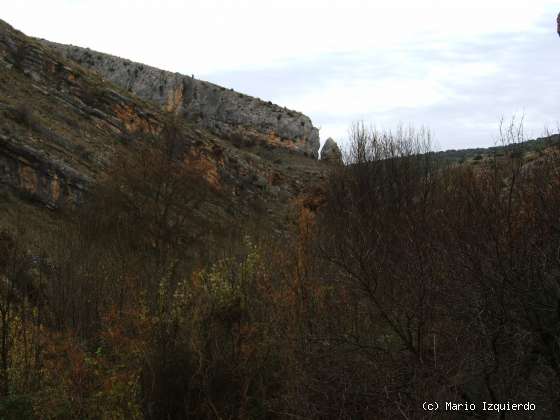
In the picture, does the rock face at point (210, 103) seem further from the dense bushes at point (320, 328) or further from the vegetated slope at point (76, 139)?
the dense bushes at point (320, 328)

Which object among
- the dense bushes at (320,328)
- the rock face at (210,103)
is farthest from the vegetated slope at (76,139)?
the dense bushes at (320,328)

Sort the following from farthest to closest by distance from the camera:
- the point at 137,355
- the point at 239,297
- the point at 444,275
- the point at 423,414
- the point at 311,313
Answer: the point at 311,313 → the point at 239,297 → the point at 137,355 → the point at 444,275 → the point at 423,414

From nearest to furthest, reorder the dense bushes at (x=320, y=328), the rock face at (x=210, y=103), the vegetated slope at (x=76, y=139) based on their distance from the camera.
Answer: the dense bushes at (x=320, y=328), the vegetated slope at (x=76, y=139), the rock face at (x=210, y=103)

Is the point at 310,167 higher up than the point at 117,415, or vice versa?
the point at 310,167

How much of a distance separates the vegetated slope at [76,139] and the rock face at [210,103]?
1032 cm

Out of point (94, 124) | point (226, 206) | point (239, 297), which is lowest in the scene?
point (239, 297)

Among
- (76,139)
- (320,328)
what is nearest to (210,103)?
(76,139)

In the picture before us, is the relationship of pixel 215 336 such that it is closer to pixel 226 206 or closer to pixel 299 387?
→ pixel 299 387

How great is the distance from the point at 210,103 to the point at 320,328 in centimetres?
4544

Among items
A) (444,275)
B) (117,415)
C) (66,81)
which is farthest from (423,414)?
(66,81)

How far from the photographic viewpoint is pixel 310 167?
4750 cm

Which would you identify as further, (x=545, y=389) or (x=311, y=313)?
(x=311, y=313)

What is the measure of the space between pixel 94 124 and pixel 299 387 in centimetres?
2436

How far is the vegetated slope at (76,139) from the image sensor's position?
2117 cm
